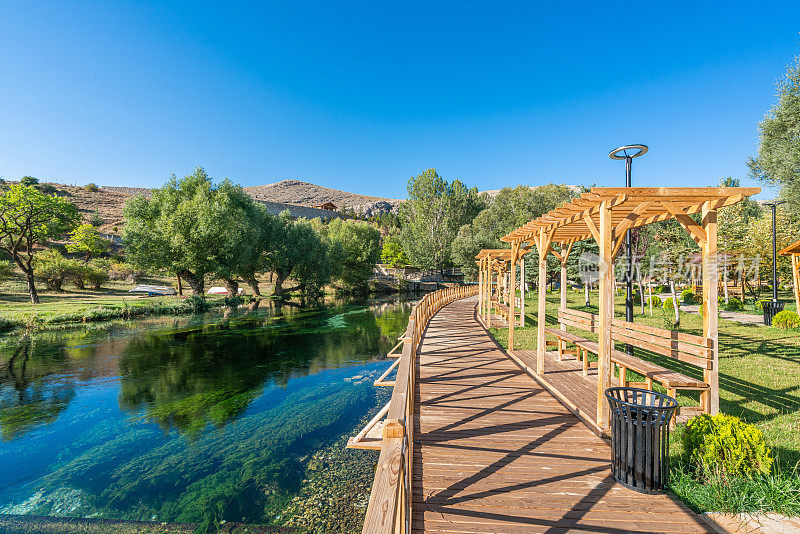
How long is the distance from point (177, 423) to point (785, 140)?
23.0 m

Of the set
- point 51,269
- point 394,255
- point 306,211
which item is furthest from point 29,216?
point 306,211

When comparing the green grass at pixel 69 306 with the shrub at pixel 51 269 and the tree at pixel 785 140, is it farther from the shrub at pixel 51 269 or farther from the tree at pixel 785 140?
the tree at pixel 785 140

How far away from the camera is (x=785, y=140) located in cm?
1366

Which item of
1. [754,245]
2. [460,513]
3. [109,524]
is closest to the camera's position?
[460,513]

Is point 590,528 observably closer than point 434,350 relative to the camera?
Yes

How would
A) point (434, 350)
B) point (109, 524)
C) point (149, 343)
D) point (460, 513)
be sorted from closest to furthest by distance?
point (460, 513) → point (109, 524) → point (434, 350) → point (149, 343)

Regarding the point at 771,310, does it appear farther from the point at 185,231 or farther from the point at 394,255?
the point at 394,255

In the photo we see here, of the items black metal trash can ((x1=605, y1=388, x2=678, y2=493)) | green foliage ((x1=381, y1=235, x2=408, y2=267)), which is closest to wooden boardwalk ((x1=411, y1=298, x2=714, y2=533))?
black metal trash can ((x1=605, y1=388, x2=678, y2=493))

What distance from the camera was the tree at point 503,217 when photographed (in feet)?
149

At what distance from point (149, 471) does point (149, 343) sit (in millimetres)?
11543

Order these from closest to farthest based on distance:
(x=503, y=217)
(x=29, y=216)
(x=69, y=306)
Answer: (x=69, y=306), (x=29, y=216), (x=503, y=217)

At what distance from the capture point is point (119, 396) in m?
10.3

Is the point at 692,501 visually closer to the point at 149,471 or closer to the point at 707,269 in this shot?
the point at 707,269

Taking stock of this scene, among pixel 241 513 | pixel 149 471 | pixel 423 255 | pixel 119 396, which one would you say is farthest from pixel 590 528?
pixel 423 255
